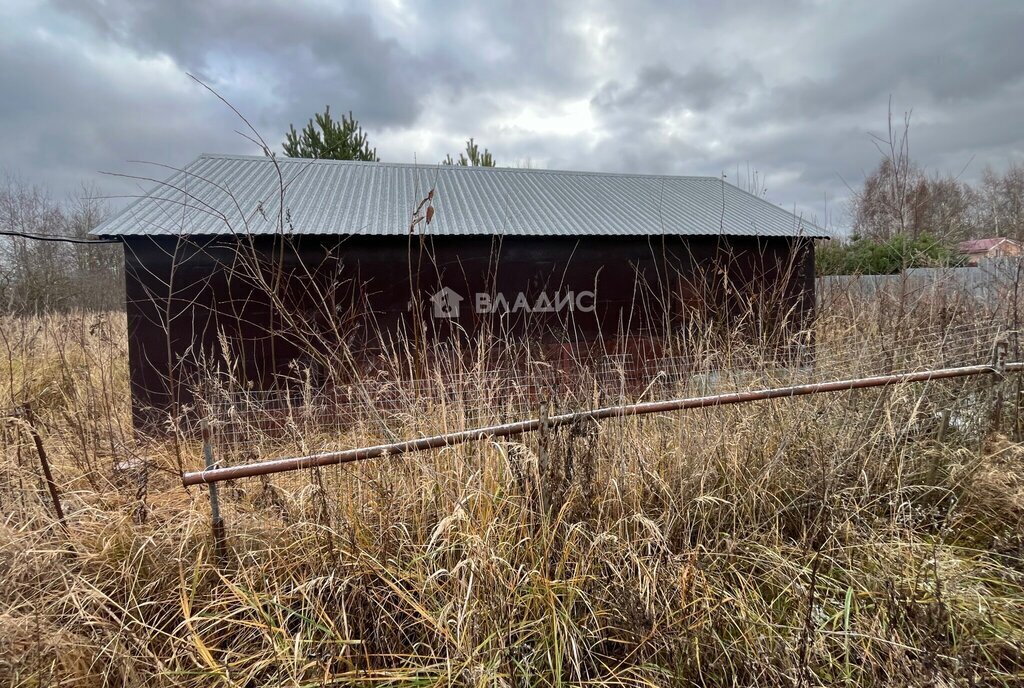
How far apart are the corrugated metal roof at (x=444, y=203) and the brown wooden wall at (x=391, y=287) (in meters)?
0.25

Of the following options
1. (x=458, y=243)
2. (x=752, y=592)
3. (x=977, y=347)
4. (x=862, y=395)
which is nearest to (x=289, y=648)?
(x=752, y=592)

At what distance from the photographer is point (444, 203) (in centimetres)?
832

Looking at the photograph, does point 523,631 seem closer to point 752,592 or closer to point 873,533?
point 752,592

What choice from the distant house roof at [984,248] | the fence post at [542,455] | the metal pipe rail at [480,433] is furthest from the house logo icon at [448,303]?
the distant house roof at [984,248]

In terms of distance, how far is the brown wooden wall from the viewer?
20.2 feet

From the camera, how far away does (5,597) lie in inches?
82.7

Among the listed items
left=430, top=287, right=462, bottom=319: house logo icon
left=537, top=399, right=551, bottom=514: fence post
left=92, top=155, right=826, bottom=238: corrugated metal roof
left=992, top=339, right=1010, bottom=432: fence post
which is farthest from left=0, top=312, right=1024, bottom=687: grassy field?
left=430, top=287, right=462, bottom=319: house logo icon

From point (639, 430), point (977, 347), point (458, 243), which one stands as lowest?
point (639, 430)

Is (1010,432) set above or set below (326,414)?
below

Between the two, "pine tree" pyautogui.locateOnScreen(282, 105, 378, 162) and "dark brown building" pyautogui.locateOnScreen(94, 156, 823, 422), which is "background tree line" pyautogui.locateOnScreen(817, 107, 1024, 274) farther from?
"pine tree" pyautogui.locateOnScreen(282, 105, 378, 162)

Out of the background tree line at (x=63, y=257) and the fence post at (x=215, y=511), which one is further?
the background tree line at (x=63, y=257)

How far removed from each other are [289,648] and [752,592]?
190 centimetres

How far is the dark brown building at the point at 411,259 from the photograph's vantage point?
6207mm

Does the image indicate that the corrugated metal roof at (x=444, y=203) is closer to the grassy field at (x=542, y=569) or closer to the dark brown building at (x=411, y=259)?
the dark brown building at (x=411, y=259)
